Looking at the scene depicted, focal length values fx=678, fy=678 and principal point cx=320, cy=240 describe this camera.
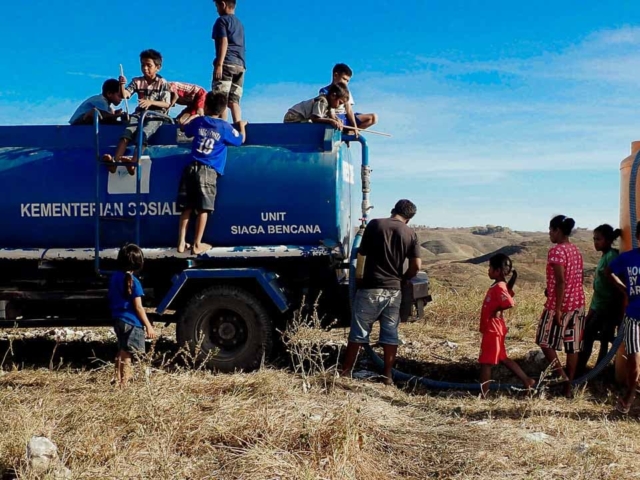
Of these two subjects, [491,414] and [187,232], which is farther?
[187,232]

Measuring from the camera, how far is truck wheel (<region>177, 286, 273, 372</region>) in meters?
6.51

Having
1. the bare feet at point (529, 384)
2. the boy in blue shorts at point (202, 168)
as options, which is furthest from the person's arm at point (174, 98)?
the bare feet at point (529, 384)

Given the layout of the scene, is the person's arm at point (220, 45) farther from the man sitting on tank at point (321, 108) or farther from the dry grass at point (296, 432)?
the dry grass at point (296, 432)

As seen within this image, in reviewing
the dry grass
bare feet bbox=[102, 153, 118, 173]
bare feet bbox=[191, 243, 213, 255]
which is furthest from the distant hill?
the dry grass

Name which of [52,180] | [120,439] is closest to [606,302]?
[120,439]

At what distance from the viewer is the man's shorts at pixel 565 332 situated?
5934 mm

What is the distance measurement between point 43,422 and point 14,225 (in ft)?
10.7

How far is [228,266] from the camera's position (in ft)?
21.9

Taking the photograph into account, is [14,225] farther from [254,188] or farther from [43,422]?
[43,422]

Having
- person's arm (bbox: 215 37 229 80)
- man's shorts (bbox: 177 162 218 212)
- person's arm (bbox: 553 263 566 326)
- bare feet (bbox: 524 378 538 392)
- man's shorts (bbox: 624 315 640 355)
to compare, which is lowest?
bare feet (bbox: 524 378 538 392)

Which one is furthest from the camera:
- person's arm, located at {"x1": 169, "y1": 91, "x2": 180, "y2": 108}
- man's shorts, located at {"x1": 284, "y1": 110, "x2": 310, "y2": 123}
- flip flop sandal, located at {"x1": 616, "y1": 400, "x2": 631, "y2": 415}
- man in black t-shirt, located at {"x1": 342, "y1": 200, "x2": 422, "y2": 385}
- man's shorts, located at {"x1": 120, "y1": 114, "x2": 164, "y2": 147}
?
person's arm, located at {"x1": 169, "y1": 91, "x2": 180, "y2": 108}

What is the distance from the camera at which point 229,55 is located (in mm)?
7652

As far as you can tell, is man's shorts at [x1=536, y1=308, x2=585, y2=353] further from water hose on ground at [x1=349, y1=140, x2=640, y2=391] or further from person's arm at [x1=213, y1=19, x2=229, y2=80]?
person's arm at [x1=213, y1=19, x2=229, y2=80]

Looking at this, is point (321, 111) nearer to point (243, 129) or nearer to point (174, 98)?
point (243, 129)
